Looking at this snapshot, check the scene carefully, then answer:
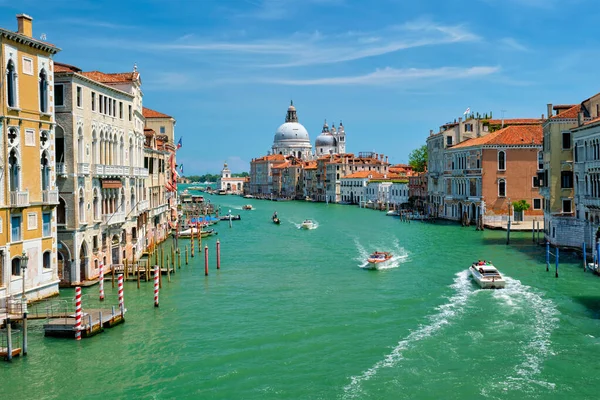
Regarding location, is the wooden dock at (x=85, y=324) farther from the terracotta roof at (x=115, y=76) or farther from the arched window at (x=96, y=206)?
the terracotta roof at (x=115, y=76)

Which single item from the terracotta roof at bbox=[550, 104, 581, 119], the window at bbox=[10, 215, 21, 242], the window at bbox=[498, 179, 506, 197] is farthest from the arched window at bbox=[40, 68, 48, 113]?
the window at bbox=[498, 179, 506, 197]

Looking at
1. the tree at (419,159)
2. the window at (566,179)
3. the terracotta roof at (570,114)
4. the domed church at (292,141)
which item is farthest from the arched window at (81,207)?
the domed church at (292,141)

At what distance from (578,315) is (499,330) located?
7.68ft

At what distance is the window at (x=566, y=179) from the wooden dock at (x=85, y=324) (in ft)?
61.4

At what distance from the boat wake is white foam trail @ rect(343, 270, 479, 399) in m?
3.25

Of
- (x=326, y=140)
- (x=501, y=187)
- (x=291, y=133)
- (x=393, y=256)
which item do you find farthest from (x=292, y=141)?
(x=393, y=256)

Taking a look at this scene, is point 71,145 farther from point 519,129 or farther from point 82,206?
point 519,129

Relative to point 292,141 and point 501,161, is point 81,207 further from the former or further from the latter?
point 292,141

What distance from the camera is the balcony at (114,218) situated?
20.0m

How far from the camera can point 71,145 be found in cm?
1780

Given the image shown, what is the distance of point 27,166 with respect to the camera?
49.9 ft

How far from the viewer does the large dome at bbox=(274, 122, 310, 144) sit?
128 metres

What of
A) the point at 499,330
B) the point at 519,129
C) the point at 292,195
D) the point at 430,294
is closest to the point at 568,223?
the point at 430,294

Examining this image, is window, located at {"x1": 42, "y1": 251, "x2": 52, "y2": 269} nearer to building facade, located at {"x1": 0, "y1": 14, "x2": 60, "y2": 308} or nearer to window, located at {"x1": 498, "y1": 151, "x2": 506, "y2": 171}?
building facade, located at {"x1": 0, "y1": 14, "x2": 60, "y2": 308}
